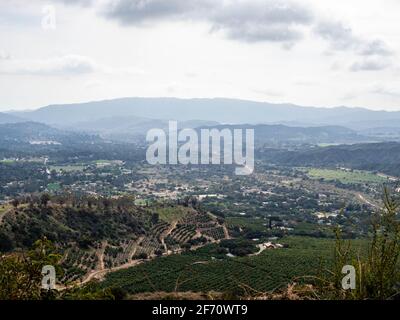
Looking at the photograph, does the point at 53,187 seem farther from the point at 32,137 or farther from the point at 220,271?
the point at 32,137

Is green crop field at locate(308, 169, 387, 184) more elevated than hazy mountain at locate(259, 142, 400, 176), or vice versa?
hazy mountain at locate(259, 142, 400, 176)

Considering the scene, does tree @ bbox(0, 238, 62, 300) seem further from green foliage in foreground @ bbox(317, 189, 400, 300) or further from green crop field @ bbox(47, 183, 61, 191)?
A: green crop field @ bbox(47, 183, 61, 191)

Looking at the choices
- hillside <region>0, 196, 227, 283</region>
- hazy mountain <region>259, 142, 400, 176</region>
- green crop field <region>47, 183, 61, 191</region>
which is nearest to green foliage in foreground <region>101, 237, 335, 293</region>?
hillside <region>0, 196, 227, 283</region>

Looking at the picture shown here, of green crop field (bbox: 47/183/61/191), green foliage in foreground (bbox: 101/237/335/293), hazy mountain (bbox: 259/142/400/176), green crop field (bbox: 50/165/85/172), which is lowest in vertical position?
green crop field (bbox: 47/183/61/191)

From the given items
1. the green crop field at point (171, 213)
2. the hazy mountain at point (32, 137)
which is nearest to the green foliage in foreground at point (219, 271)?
the green crop field at point (171, 213)

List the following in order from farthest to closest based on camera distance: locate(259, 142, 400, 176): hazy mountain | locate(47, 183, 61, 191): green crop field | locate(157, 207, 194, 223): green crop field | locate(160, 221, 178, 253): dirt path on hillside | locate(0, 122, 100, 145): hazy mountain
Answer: locate(0, 122, 100, 145): hazy mountain < locate(259, 142, 400, 176): hazy mountain < locate(47, 183, 61, 191): green crop field < locate(157, 207, 194, 223): green crop field < locate(160, 221, 178, 253): dirt path on hillside

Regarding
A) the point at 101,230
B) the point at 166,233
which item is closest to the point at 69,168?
the point at 166,233

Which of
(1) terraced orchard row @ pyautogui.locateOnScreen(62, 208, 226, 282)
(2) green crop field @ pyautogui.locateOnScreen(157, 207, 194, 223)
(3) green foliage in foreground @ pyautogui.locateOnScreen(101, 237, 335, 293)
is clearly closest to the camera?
(3) green foliage in foreground @ pyautogui.locateOnScreen(101, 237, 335, 293)
